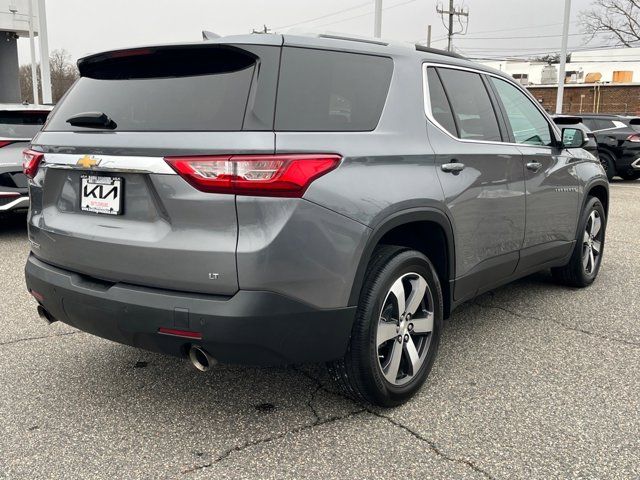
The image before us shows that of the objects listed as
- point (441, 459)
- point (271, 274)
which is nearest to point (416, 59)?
point (271, 274)

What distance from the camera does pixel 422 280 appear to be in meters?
3.27

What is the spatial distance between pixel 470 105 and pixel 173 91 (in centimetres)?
191

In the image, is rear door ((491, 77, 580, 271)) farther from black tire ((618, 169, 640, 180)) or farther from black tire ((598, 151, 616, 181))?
black tire ((618, 169, 640, 180))

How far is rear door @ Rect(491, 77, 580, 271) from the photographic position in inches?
169

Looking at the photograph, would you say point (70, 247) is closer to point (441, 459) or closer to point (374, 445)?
point (374, 445)

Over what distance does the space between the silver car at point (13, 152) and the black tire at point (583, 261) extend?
19.2 feet

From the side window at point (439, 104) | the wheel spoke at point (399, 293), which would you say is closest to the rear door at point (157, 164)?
the wheel spoke at point (399, 293)

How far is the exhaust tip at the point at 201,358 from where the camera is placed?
266 cm

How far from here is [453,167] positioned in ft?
11.3

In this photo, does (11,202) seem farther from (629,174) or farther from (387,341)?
(629,174)

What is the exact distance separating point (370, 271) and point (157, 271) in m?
0.98

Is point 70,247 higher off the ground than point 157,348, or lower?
higher

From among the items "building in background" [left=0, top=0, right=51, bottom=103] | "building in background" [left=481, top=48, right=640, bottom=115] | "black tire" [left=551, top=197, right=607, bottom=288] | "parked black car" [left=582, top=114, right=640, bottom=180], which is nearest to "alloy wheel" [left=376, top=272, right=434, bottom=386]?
"black tire" [left=551, top=197, right=607, bottom=288]

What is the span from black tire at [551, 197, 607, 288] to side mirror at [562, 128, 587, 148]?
732 mm
